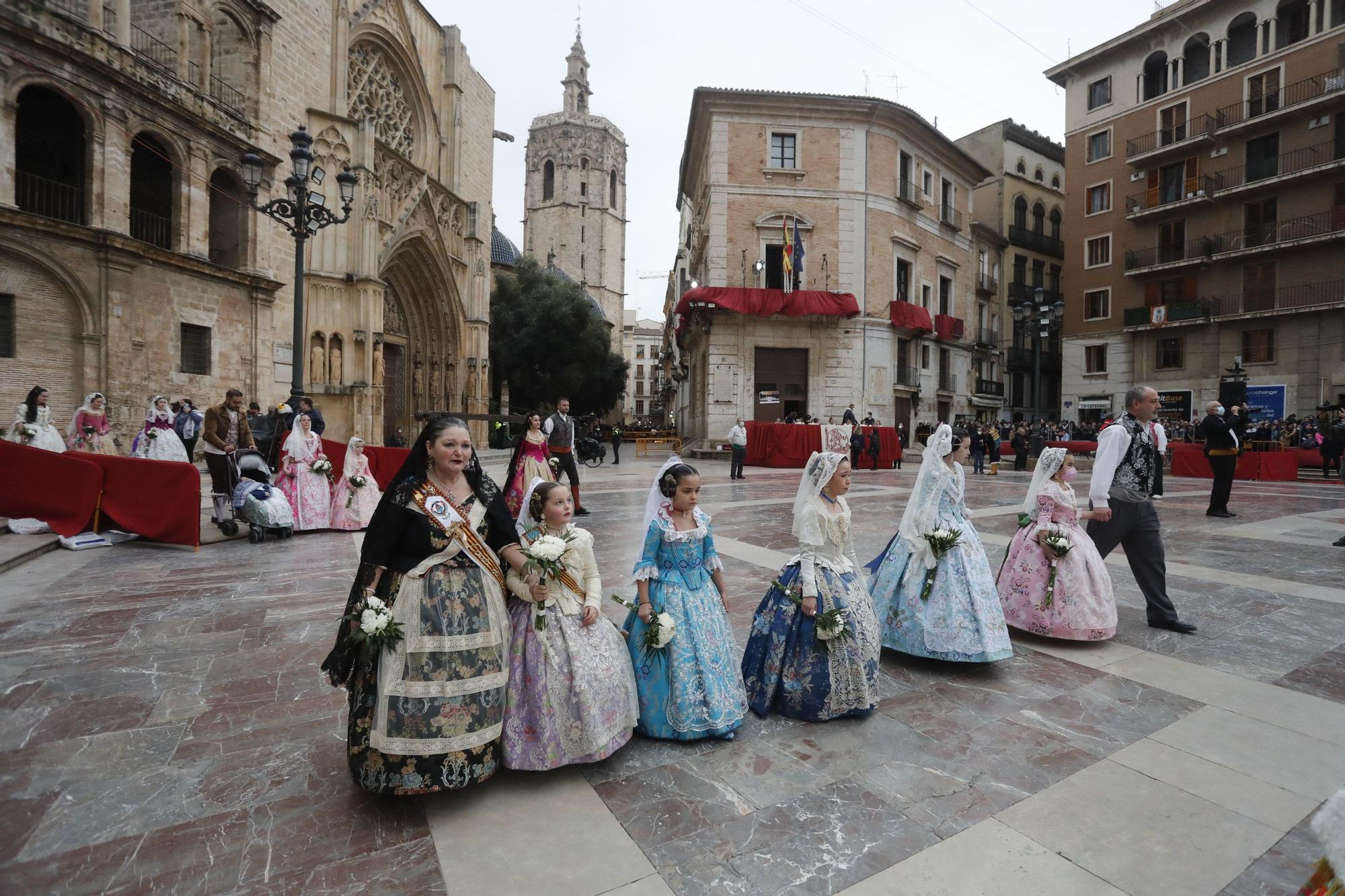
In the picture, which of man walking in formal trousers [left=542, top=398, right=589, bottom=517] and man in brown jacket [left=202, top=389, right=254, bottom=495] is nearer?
man in brown jacket [left=202, top=389, right=254, bottom=495]

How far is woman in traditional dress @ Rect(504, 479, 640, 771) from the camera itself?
2885mm

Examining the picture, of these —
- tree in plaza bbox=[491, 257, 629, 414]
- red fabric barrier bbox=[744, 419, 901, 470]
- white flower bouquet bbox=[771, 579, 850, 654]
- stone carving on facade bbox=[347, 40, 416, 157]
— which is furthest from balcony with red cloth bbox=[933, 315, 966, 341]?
white flower bouquet bbox=[771, 579, 850, 654]

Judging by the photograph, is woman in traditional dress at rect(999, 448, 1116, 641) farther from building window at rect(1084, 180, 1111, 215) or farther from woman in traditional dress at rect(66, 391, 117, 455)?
building window at rect(1084, 180, 1111, 215)

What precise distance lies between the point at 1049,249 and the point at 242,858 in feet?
155

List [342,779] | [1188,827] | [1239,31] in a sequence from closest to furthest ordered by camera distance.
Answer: [1188,827], [342,779], [1239,31]

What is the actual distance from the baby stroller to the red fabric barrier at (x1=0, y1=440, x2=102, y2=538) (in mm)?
1286

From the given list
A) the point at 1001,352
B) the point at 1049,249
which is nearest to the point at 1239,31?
the point at 1049,249

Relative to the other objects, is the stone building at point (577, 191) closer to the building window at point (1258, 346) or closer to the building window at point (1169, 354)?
the building window at point (1169, 354)

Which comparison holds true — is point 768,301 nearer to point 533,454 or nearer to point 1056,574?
point 533,454

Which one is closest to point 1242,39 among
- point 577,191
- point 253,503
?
point 253,503

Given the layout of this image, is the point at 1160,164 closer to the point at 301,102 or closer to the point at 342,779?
the point at 301,102

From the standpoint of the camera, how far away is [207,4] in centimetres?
1686

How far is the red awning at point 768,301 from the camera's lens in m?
24.3

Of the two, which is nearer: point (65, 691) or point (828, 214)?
point (65, 691)
